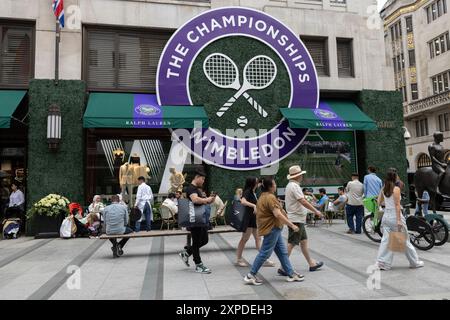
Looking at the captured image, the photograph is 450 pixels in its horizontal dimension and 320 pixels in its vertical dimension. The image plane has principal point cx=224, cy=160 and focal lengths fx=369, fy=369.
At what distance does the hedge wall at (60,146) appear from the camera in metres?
12.6

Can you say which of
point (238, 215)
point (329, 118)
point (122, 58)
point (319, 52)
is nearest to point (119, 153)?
point (122, 58)

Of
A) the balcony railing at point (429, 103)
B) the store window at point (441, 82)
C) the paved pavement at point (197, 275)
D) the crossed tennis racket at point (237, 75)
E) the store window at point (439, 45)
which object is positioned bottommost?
the paved pavement at point (197, 275)

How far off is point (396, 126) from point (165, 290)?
44.5 ft

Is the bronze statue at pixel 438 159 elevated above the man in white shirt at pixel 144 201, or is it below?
above

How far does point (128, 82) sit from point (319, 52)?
8228 millimetres

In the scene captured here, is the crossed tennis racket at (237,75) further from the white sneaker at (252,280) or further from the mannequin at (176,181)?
the white sneaker at (252,280)

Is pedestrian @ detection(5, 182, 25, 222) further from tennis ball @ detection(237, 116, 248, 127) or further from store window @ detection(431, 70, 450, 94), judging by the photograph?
store window @ detection(431, 70, 450, 94)

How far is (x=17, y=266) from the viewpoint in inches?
303

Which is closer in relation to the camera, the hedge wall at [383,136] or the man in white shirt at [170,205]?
the man in white shirt at [170,205]

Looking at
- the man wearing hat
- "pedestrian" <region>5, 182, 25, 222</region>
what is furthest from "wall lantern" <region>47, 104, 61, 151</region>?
the man wearing hat

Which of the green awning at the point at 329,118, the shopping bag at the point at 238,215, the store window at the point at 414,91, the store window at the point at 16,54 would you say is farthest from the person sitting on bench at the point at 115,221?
the store window at the point at 414,91

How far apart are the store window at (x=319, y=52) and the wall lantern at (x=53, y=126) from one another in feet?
33.7

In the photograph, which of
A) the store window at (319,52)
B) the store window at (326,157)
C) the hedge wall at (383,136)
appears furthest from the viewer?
the store window at (319,52)
